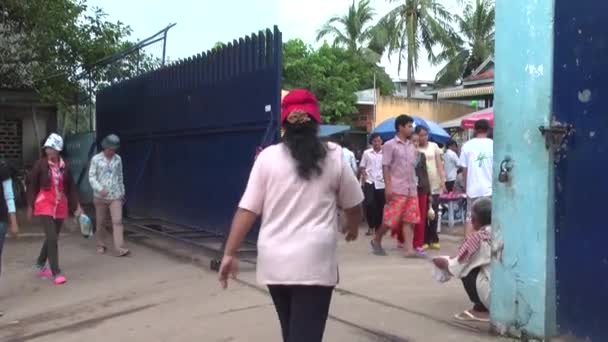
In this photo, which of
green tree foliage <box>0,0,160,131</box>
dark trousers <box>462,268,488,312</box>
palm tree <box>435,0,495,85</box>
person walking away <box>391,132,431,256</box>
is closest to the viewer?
dark trousers <box>462,268,488,312</box>

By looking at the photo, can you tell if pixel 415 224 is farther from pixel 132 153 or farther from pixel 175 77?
pixel 132 153

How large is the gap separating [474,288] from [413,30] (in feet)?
99.8

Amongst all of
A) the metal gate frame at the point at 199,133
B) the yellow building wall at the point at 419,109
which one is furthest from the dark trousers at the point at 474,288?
the yellow building wall at the point at 419,109

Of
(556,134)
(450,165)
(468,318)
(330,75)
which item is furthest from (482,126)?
(330,75)

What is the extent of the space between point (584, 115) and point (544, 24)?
0.64m

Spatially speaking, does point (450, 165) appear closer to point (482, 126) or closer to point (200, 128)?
point (200, 128)

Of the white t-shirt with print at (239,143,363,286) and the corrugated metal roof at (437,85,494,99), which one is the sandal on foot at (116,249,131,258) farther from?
the corrugated metal roof at (437,85,494,99)

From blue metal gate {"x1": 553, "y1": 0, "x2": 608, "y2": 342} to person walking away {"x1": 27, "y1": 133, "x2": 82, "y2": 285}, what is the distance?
5603mm

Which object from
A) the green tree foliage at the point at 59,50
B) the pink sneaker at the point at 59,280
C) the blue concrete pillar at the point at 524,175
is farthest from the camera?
the green tree foliage at the point at 59,50

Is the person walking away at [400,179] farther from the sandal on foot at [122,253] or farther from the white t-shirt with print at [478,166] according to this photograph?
the sandal on foot at [122,253]

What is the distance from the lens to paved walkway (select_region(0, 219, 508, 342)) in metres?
5.43

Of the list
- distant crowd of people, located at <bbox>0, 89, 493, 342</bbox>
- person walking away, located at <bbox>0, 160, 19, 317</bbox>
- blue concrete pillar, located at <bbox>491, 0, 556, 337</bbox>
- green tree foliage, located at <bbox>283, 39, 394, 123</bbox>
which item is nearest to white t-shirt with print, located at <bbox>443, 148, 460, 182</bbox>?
distant crowd of people, located at <bbox>0, 89, 493, 342</bbox>

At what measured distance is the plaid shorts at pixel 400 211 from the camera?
8445mm

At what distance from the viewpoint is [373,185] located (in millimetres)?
10883
